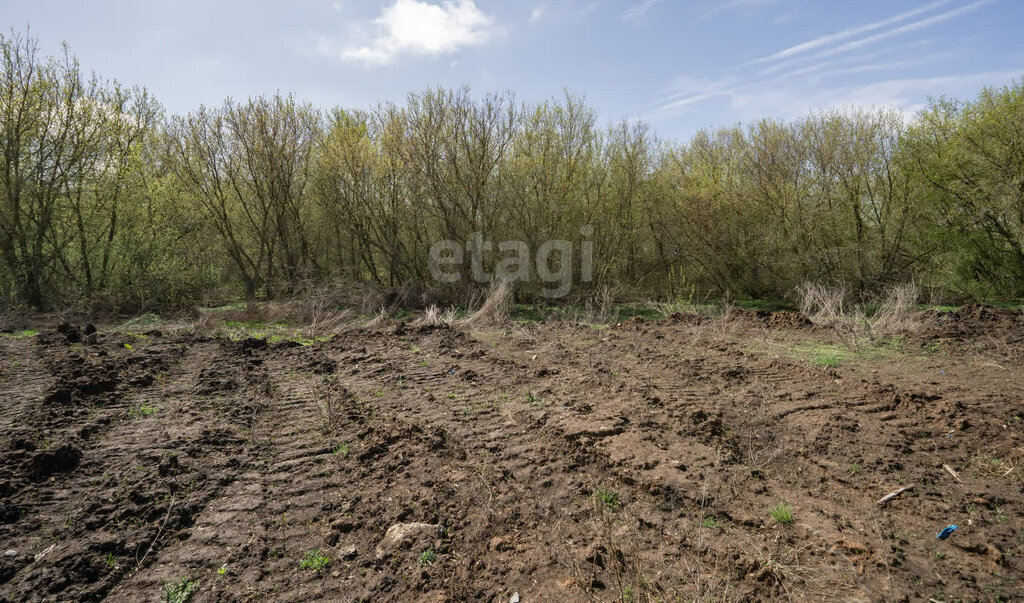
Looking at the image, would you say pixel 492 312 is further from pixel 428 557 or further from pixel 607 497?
pixel 428 557

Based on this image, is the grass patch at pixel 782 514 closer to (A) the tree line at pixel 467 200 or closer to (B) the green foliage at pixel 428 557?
(B) the green foliage at pixel 428 557

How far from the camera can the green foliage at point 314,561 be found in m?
2.69

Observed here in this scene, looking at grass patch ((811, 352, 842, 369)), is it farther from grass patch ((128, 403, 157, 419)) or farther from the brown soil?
grass patch ((128, 403, 157, 419))

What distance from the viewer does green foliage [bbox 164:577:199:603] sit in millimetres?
2453

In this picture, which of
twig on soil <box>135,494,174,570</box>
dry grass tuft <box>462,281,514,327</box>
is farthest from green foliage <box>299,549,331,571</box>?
dry grass tuft <box>462,281,514,327</box>

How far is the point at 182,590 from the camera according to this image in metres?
2.51

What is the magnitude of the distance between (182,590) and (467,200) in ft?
43.9

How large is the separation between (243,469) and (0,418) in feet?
9.37

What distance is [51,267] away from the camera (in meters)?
12.4

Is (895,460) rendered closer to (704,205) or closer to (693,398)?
(693,398)

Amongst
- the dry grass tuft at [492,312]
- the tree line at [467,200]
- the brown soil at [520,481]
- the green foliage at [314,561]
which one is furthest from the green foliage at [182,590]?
the tree line at [467,200]

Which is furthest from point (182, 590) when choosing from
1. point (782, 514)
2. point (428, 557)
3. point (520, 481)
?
point (782, 514)

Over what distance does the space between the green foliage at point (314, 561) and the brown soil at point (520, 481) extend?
0.05 m

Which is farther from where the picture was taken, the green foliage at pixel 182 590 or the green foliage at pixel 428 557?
the green foliage at pixel 428 557
